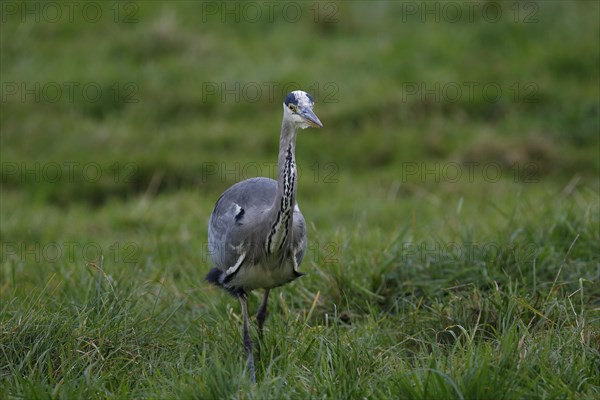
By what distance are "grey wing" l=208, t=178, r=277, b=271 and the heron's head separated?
2.08ft

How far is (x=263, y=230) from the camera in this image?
4.68 m

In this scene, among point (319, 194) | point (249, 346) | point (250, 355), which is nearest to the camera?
point (250, 355)

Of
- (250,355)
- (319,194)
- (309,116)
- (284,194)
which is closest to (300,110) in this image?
(309,116)

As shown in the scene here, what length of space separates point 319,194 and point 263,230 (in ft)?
12.5

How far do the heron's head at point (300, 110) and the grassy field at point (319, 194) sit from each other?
3.63 feet

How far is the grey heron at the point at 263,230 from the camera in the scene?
4.45 meters

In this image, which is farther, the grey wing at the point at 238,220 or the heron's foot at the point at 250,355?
the grey wing at the point at 238,220

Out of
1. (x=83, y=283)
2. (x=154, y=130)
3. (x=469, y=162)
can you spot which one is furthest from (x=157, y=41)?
(x=83, y=283)

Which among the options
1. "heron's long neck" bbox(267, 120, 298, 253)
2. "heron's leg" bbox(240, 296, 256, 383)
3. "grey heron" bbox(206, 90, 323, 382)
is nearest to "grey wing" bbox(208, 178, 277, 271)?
"grey heron" bbox(206, 90, 323, 382)

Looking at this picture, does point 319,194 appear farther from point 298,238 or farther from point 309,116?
point 309,116

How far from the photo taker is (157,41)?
1045 cm

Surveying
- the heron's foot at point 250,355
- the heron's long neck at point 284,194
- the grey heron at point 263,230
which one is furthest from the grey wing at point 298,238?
the heron's foot at point 250,355

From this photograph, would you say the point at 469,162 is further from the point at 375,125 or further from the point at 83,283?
the point at 83,283

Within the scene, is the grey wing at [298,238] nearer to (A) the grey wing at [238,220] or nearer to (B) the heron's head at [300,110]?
(A) the grey wing at [238,220]
